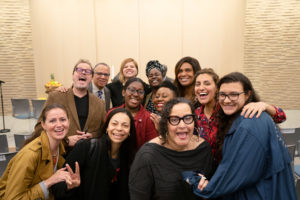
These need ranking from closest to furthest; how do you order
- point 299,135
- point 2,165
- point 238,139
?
point 238,139, point 2,165, point 299,135

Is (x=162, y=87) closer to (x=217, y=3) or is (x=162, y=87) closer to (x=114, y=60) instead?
(x=114, y=60)

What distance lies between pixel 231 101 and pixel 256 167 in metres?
0.46

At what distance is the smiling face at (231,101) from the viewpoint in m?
1.58

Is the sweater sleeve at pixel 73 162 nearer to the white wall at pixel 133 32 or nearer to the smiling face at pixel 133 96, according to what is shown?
the smiling face at pixel 133 96

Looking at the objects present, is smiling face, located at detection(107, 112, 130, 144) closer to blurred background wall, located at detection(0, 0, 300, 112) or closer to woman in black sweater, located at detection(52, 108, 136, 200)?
woman in black sweater, located at detection(52, 108, 136, 200)

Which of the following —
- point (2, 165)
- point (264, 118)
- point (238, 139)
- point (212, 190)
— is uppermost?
point (264, 118)

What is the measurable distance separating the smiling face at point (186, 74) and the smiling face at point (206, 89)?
25.1 inches

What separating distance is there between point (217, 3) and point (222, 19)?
0.56 m

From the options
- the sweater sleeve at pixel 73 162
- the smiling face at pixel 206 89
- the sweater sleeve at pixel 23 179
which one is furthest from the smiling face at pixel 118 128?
the smiling face at pixel 206 89

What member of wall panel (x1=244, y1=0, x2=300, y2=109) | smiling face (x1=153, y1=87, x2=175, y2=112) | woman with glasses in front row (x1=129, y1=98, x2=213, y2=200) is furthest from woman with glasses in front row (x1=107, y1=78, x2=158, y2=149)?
wall panel (x1=244, y1=0, x2=300, y2=109)

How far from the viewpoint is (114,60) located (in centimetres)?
812

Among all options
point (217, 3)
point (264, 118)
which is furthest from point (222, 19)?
point (264, 118)

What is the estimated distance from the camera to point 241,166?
1.34 meters

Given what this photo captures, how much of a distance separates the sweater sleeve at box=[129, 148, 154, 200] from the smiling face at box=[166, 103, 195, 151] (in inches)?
8.7
